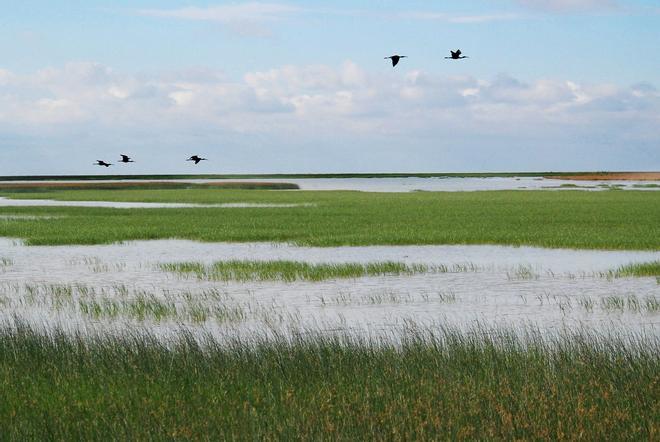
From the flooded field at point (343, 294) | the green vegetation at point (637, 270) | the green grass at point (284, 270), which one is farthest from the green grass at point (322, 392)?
the green vegetation at point (637, 270)

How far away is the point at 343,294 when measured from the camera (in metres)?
19.1

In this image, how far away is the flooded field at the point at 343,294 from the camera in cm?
1555

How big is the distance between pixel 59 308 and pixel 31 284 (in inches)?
166

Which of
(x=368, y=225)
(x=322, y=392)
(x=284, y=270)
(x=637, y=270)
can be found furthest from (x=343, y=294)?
(x=368, y=225)

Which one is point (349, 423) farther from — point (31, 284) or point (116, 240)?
point (116, 240)

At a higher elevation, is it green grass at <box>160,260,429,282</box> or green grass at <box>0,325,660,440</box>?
green grass at <box>0,325,660,440</box>

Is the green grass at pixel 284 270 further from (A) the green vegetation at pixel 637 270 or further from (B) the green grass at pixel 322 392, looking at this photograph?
(B) the green grass at pixel 322 392

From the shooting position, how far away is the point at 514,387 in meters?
9.56

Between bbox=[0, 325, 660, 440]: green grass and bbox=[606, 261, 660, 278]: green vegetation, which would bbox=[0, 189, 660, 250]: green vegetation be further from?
bbox=[0, 325, 660, 440]: green grass

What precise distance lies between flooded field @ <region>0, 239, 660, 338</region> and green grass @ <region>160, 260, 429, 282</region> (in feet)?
1.37

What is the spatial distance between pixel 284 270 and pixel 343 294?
161 inches

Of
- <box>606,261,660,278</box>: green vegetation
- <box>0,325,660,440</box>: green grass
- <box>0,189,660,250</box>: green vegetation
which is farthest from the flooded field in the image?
<box>0,189,660,250</box>: green vegetation

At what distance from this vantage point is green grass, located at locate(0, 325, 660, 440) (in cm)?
798

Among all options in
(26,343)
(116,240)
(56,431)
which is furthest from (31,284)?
(56,431)
